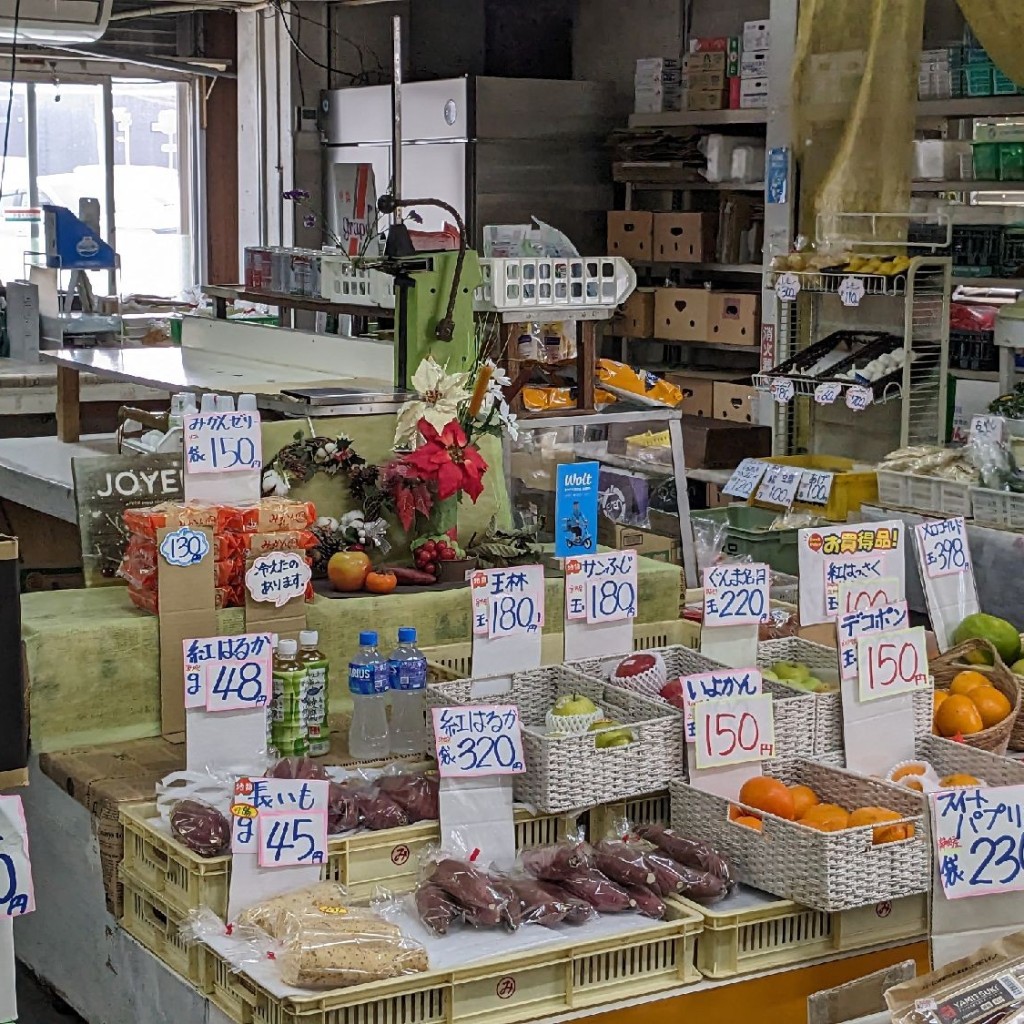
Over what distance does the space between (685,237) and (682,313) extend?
16.5 inches

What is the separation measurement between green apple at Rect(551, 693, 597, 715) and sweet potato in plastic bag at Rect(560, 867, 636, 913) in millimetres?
422

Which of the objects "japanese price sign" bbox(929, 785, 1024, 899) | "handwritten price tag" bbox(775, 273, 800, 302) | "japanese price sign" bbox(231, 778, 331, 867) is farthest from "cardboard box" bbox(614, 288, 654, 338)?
"japanese price sign" bbox(929, 785, 1024, 899)

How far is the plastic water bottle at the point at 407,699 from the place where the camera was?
337cm

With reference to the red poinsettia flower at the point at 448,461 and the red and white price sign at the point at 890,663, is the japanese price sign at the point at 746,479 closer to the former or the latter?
the red poinsettia flower at the point at 448,461

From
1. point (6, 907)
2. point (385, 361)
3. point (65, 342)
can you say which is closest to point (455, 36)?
point (65, 342)

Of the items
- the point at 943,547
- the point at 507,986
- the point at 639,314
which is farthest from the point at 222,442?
the point at 639,314

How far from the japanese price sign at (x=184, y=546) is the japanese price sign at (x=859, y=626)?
4.32ft

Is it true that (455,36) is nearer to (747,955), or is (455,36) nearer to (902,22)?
(902,22)

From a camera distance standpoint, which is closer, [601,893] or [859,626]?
[601,893]

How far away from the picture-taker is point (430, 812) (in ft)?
9.74

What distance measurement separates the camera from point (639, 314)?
30.5 feet

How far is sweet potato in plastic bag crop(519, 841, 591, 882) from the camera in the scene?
282 cm

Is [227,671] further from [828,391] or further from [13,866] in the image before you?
[828,391]

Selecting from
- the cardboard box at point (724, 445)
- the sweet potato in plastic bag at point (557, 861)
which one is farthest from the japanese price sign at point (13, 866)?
the cardboard box at point (724, 445)
